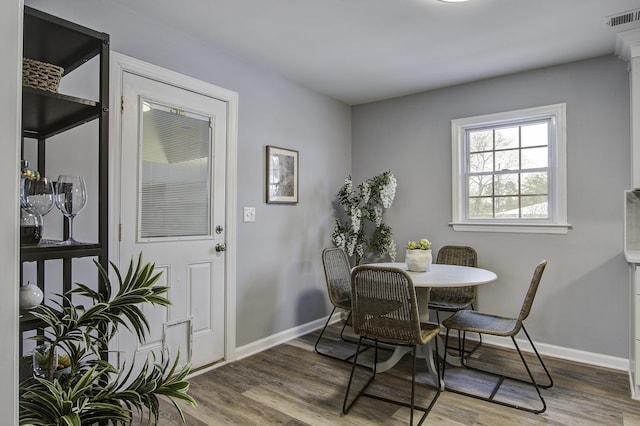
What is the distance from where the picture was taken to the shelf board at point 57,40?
53.8 inches

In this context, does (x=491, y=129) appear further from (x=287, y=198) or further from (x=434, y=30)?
(x=287, y=198)

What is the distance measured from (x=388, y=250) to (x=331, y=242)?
25.2 inches

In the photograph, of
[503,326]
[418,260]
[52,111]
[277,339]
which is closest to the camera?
[52,111]

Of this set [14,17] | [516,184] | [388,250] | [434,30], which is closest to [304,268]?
[388,250]

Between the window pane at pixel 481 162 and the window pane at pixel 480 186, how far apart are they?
77 mm

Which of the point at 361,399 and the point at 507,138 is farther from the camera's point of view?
the point at 507,138

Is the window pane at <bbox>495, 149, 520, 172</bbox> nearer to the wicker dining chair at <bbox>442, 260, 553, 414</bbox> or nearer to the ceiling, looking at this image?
the ceiling

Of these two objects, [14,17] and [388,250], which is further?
[388,250]

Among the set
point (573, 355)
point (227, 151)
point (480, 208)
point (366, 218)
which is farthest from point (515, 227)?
point (227, 151)

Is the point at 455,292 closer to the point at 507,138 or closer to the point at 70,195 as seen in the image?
the point at 507,138

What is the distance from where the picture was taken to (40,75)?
1384 millimetres

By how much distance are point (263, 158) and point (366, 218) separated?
1305mm

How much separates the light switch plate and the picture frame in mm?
203

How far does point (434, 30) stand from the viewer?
2752 millimetres
